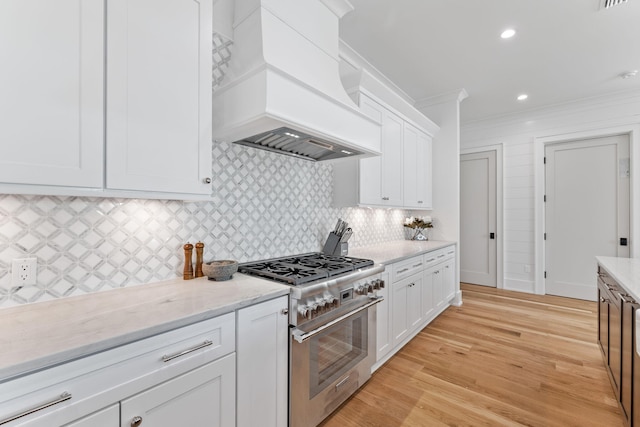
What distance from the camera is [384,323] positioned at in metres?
2.38

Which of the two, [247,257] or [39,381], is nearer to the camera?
[39,381]

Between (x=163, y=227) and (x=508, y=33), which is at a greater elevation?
(x=508, y=33)

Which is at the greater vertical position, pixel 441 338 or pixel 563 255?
pixel 563 255

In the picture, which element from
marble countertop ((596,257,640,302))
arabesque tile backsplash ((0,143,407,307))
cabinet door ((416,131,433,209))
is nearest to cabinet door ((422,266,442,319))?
cabinet door ((416,131,433,209))

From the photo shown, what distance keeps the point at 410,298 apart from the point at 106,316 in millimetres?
2445

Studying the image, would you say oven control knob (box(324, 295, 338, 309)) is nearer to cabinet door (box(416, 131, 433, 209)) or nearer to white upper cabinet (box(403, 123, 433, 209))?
white upper cabinet (box(403, 123, 433, 209))

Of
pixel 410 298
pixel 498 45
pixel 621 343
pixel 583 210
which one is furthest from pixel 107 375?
pixel 583 210

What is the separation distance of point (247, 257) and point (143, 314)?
3.09 ft

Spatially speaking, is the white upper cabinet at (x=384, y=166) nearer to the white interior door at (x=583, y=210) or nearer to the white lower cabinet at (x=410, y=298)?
the white lower cabinet at (x=410, y=298)

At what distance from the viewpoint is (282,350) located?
150 cm

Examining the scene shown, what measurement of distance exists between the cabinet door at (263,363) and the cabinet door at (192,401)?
0.06m

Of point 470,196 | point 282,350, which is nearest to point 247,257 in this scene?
point 282,350

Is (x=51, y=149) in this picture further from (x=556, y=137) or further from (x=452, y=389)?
(x=556, y=137)

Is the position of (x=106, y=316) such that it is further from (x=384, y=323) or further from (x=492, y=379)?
(x=492, y=379)
